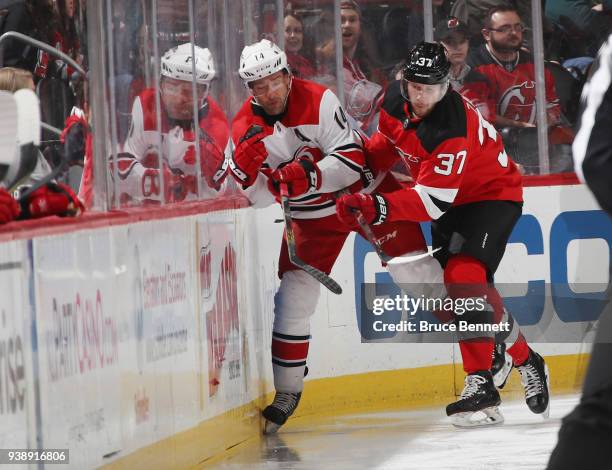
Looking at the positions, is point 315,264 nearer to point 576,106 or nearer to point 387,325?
point 387,325

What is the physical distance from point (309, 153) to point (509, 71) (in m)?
1.35

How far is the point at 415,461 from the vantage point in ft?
14.0

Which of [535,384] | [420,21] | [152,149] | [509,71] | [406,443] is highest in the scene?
[420,21]

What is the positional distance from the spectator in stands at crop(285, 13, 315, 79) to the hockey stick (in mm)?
890

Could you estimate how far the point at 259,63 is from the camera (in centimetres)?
468

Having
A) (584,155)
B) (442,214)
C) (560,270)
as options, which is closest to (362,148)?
(442,214)

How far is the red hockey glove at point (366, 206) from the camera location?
15.1 ft

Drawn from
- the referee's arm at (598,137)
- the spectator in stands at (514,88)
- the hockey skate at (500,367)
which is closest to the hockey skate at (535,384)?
the hockey skate at (500,367)

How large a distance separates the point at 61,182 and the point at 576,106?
298 centimetres

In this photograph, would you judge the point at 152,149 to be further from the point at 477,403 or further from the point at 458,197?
the point at 477,403

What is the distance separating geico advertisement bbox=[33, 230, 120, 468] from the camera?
10.1 ft

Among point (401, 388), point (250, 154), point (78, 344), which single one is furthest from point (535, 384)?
point (78, 344)

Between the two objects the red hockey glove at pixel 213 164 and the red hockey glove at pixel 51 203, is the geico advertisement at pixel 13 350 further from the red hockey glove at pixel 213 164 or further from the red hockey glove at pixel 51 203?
the red hockey glove at pixel 213 164

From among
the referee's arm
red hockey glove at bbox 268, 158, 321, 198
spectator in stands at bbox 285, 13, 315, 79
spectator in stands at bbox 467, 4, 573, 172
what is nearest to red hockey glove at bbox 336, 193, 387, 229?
red hockey glove at bbox 268, 158, 321, 198
